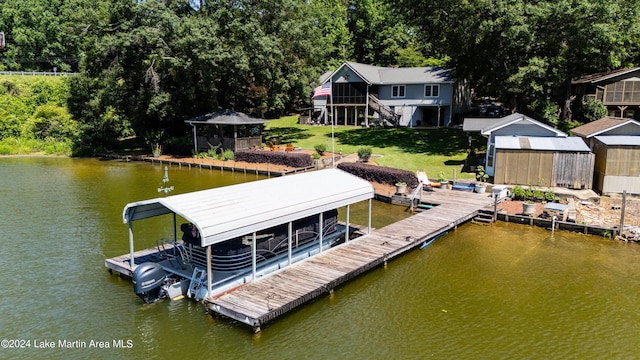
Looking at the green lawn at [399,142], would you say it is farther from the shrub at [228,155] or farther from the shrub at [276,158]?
the shrub at [228,155]

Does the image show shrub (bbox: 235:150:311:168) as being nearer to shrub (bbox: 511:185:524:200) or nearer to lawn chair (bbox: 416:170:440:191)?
lawn chair (bbox: 416:170:440:191)

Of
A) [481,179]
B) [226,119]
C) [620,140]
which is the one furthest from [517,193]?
[226,119]

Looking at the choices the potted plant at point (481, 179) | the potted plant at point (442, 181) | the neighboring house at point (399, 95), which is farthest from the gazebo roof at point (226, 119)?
the potted plant at point (481, 179)

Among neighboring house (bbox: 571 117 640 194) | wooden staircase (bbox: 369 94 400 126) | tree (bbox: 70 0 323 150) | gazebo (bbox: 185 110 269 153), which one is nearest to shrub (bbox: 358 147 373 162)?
gazebo (bbox: 185 110 269 153)

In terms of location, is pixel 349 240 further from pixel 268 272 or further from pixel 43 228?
pixel 43 228

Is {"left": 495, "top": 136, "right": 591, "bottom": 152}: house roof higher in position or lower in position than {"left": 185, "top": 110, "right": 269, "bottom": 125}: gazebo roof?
lower

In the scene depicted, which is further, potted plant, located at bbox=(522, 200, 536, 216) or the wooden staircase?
the wooden staircase
